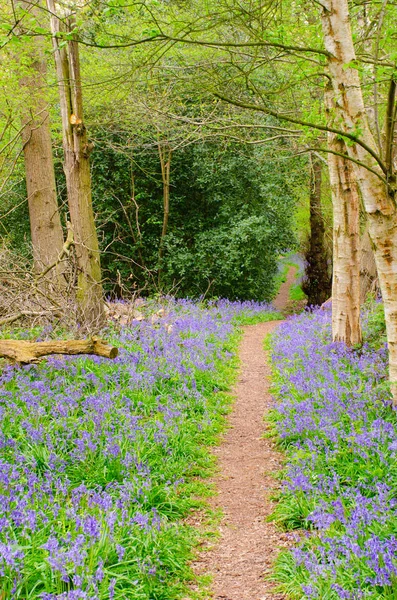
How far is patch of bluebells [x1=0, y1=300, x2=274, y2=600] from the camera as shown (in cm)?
332

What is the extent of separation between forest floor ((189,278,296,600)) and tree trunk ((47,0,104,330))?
3.26 meters

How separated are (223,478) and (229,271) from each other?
42.9 feet

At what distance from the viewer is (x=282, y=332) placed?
1246cm

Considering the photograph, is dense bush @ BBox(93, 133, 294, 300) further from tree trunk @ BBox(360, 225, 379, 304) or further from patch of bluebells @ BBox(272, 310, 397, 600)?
patch of bluebells @ BBox(272, 310, 397, 600)

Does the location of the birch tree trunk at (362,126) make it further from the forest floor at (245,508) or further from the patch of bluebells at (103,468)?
the patch of bluebells at (103,468)

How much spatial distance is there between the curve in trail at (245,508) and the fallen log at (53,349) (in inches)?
76.8

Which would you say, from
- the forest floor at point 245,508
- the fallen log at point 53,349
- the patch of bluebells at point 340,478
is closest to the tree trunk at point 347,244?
the patch of bluebells at point 340,478

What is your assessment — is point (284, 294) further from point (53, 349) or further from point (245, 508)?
point (245, 508)

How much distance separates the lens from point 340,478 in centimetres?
455

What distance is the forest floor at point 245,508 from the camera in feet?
12.4

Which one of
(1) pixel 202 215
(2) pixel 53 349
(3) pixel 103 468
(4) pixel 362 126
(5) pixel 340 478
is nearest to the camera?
(5) pixel 340 478

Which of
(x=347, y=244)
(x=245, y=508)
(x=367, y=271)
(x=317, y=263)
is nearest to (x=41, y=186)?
(x=347, y=244)

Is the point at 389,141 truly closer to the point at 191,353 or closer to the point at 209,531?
the point at 209,531

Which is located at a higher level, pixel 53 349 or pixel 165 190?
pixel 165 190
